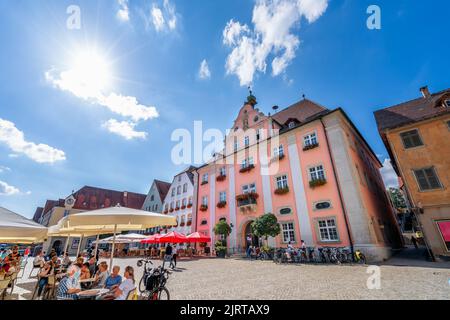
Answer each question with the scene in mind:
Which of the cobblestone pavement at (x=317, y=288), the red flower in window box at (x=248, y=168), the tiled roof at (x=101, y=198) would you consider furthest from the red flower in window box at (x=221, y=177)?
the tiled roof at (x=101, y=198)

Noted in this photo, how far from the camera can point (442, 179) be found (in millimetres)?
13359

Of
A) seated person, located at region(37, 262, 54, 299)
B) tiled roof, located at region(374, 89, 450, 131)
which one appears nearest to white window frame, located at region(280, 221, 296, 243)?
tiled roof, located at region(374, 89, 450, 131)

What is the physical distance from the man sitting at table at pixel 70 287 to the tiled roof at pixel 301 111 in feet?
66.4

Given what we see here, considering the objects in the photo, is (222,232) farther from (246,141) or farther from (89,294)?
(89,294)

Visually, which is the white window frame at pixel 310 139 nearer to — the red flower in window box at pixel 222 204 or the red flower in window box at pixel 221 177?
the red flower in window box at pixel 221 177

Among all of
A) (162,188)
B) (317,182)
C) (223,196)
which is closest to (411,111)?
Result: (317,182)

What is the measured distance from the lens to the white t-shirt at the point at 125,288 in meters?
4.08

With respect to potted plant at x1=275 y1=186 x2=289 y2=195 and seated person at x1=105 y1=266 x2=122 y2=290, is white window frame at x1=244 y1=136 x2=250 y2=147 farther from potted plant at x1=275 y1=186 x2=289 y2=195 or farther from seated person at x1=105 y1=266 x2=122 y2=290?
seated person at x1=105 y1=266 x2=122 y2=290

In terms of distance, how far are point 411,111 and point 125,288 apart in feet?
74.3

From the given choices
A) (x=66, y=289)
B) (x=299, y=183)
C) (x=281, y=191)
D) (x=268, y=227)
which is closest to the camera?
(x=66, y=289)

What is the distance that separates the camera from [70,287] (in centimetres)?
451
